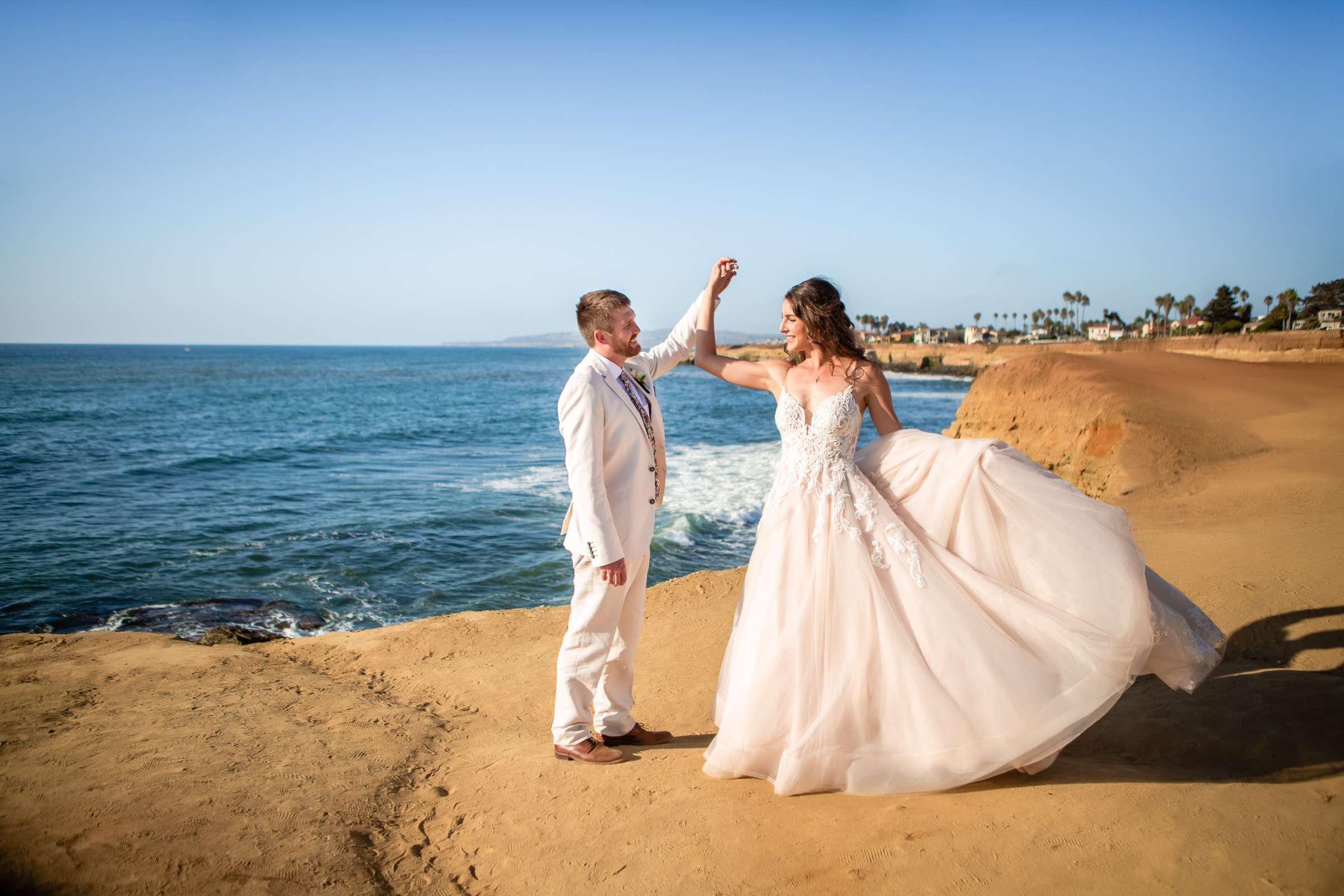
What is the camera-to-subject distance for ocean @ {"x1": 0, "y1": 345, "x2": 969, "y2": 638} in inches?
362

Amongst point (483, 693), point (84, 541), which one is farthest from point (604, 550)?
point (84, 541)

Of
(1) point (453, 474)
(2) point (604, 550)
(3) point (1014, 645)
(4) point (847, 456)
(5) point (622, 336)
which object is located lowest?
(1) point (453, 474)

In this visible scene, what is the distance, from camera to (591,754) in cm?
389

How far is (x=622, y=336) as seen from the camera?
3961mm

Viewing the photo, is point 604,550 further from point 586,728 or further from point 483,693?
point 483,693

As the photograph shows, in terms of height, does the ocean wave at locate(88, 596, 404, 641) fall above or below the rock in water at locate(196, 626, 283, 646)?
below

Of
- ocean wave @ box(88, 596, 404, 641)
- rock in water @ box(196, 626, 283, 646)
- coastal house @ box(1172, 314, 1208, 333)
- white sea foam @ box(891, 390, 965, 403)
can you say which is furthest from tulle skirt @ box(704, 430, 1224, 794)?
coastal house @ box(1172, 314, 1208, 333)

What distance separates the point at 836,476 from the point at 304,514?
12751mm

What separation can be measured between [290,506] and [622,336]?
12.7 m

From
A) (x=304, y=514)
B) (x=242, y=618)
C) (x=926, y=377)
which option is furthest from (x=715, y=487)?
(x=926, y=377)

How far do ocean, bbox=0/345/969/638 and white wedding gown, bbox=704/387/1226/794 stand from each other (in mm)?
→ 6301

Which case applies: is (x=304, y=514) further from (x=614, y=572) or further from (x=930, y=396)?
(x=930, y=396)

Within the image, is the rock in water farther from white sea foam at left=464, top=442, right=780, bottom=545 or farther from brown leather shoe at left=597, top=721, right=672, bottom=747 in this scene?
white sea foam at left=464, top=442, right=780, bottom=545

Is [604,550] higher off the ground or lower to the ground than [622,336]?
lower
